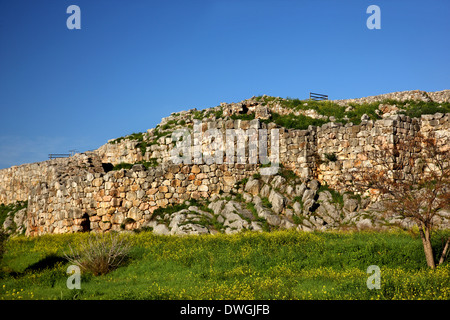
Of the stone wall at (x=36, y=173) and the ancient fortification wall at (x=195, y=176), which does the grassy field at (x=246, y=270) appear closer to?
the ancient fortification wall at (x=195, y=176)

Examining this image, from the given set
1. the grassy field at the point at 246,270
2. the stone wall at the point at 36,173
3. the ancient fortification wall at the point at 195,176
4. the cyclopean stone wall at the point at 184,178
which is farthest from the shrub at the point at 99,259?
the stone wall at the point at 36,173

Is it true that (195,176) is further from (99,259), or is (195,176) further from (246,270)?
(246,270)

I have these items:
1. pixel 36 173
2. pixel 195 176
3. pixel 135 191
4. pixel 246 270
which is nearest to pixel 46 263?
pixel 135 191

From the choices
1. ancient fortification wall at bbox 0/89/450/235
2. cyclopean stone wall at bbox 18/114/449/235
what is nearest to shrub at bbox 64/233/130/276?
cyclopean stone wall at bbox 18/114/449/235

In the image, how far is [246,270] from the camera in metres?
13.7

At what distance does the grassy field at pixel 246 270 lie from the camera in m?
10.9

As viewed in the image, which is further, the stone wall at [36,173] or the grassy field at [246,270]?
the stone wall at [36,173]

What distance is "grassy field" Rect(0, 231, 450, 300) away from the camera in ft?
35.8

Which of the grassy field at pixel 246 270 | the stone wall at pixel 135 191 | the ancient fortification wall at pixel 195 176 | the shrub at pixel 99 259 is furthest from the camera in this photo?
the stone wall at pixel 135 191

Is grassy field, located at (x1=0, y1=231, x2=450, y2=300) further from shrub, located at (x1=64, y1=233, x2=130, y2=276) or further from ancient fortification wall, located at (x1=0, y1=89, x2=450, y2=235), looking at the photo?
ancient fortification wall, located at (x1=0, y1=89, x2=450, y2=235)

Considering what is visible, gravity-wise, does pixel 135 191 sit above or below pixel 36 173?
below
